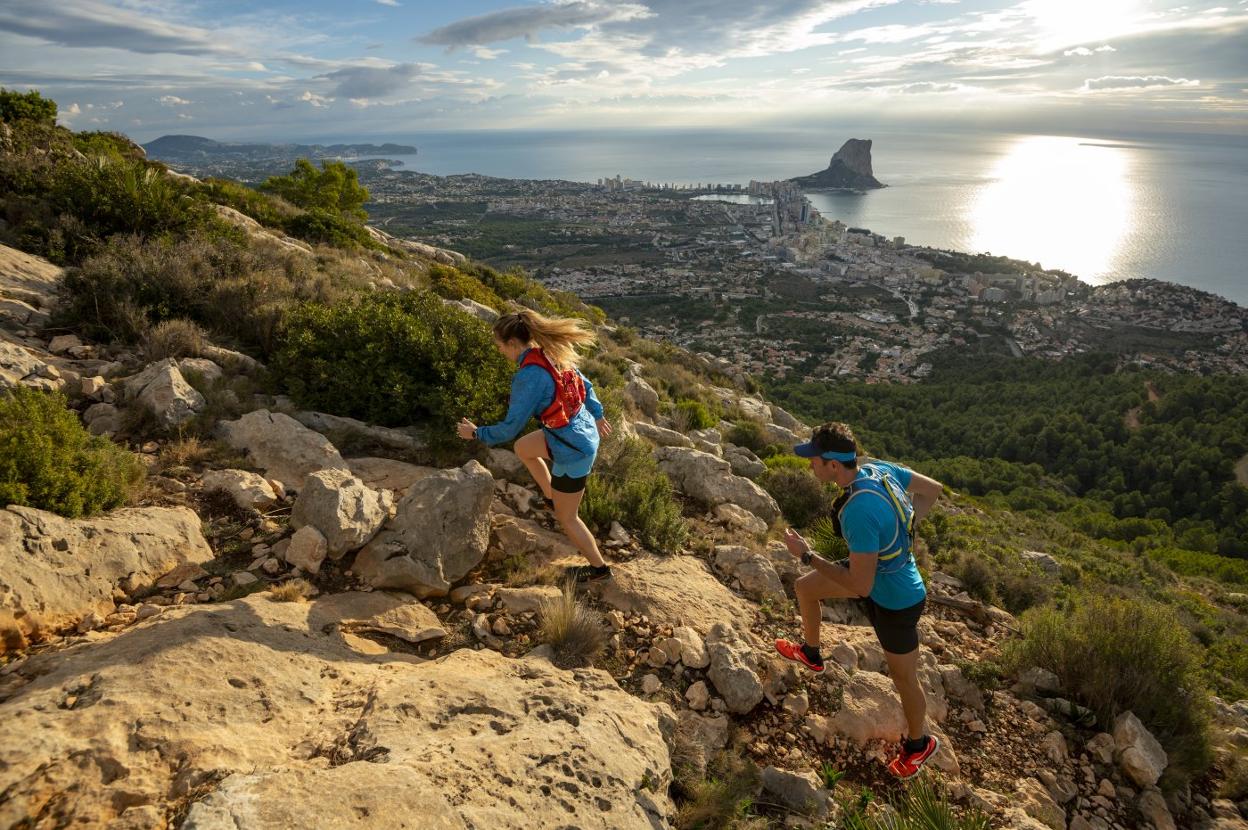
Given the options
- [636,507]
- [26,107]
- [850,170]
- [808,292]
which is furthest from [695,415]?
[850,170]

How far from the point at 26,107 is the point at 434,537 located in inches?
638

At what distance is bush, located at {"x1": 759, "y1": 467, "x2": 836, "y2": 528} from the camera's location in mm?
7277

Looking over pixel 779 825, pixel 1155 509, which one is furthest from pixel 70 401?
pixel 1155 509

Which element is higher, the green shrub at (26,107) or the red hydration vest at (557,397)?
the green shrub at (26,107)

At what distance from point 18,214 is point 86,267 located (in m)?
4.21

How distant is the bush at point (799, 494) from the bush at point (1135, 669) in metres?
2.95

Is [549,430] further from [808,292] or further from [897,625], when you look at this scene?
[808,292]

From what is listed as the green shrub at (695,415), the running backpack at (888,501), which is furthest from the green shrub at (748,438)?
the running backpack at (888,501)

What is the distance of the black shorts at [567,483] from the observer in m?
3.71

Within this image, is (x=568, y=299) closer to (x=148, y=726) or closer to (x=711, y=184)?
(x=148, y=726)

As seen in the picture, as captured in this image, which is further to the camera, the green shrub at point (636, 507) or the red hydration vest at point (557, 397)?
the green shrub at point (636, 507)

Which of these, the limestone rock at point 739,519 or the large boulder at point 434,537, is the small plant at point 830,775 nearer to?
the large boulder at point 434,537

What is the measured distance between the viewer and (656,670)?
345 cm

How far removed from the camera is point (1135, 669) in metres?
3.99
